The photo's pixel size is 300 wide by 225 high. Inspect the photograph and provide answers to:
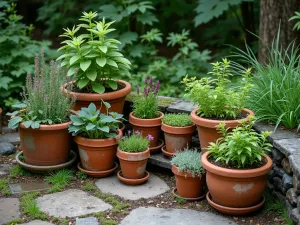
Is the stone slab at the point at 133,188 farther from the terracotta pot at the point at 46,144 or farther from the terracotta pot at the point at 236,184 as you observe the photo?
the terracotta pot at the point at 236,184

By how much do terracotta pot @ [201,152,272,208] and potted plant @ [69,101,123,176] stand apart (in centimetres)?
94

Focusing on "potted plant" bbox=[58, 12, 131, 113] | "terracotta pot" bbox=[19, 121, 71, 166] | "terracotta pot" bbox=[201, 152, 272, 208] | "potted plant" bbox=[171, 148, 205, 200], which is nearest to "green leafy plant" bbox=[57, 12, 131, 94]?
"potted plant" bbox=[58, 12, 131, 113]

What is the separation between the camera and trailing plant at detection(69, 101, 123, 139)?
4395mm

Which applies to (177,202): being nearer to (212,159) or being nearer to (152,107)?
(212,159)

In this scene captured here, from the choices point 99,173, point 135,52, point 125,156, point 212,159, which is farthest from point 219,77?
point 135,52

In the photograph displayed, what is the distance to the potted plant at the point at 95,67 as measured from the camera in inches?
181

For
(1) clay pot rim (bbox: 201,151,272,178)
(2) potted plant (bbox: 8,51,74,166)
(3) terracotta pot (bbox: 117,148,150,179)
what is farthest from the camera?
(2) potted plant (bbox: 8,51,74,166)

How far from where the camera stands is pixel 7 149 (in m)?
5.13

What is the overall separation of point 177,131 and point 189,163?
460mm

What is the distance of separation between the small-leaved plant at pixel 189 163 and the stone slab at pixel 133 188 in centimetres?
34

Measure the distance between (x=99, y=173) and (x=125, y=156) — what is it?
0.33m

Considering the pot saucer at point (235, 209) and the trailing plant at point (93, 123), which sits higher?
the trailing plant at point (93, 123)

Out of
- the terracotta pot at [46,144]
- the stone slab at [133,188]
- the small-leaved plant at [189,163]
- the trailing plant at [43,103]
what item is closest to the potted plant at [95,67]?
the trailing plant at [43,103]

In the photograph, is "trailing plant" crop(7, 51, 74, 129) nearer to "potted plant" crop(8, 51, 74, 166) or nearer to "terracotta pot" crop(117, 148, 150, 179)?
"potted plant" crop(8, 51, 74, 166)
